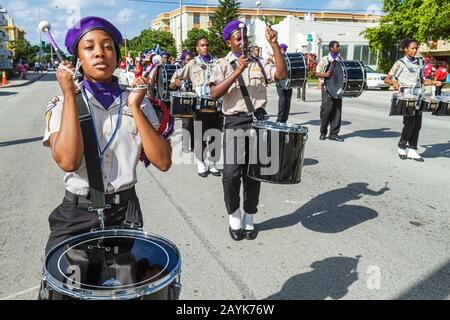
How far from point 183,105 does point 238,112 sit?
99.7 inches

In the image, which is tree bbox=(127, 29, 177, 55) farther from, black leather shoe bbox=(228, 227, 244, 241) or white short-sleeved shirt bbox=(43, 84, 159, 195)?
white short-sleeved shirt bbox=(43, 84, 159, 195)

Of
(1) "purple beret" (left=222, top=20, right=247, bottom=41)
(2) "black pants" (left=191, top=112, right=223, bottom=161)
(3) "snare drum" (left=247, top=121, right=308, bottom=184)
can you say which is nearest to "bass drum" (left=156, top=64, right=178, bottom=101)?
(2) "black pants" (left=191, top=112, right=223, bottom=161)

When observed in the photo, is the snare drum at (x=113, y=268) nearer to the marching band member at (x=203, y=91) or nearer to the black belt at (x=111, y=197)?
the black belt at (x=111, y=197)

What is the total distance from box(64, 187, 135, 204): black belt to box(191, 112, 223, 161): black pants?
14.4ft

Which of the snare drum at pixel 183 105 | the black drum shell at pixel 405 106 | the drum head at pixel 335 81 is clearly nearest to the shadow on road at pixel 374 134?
the drum head at pixel 335 81

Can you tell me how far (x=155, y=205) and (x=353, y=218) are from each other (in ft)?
7.33

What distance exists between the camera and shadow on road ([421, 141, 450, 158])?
24.5 ft

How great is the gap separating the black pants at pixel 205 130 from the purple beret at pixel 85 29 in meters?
4.55

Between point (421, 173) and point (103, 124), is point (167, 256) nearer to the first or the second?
point (103, 124)

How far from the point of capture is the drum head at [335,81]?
8.65m

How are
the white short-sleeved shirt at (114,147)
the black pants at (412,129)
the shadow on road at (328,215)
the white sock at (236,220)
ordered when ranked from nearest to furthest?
the white short-sleeved shirt at (114,147) → the white sock at (236,220) → the shadow on road at (328,215) → the black pants at (412,129)

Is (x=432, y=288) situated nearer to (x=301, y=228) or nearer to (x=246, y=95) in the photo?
(x=301, y=228)
